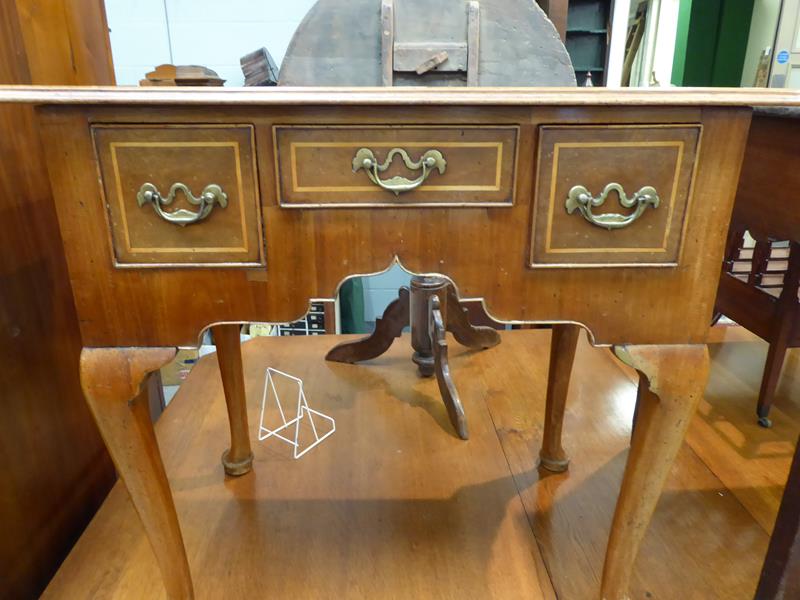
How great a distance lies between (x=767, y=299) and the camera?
140 centimetres

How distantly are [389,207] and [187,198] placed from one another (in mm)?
223

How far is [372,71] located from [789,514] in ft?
2.77

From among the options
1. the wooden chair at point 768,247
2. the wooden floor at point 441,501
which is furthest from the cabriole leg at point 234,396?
the wooden chair at point 768,247

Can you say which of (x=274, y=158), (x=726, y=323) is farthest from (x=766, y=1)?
(x=274, y=158)

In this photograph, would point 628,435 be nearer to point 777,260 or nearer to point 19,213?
point 777,260

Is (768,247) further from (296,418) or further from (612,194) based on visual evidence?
(296,418)

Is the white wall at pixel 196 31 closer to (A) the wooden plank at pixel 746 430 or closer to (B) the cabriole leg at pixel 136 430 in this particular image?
(B) the cabriole leg at pixel 136 430

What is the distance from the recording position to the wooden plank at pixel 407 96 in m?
0.59

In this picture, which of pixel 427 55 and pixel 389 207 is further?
pixel 427 55

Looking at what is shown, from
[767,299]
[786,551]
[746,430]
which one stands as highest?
[767,299]

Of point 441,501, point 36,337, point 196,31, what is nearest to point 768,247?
point 441,501

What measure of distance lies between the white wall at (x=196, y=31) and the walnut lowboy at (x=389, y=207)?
4.97 feet

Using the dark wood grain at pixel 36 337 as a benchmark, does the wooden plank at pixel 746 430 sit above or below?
below

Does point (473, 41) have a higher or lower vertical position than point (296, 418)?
higher
